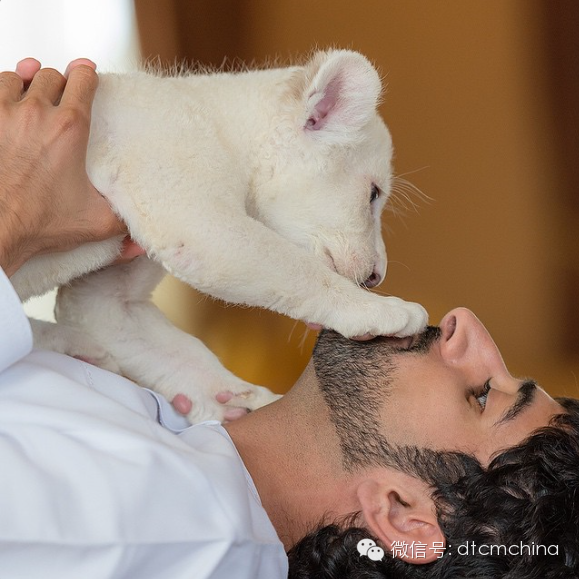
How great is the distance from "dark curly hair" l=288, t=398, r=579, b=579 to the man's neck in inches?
1.7

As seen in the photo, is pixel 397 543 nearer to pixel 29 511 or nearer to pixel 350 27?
pixel 29 511

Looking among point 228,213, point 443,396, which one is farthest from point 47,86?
point 443,396

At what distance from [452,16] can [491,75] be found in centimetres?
30

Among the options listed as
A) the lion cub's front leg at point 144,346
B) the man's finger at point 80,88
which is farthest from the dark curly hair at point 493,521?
the man's finger at point 80,88

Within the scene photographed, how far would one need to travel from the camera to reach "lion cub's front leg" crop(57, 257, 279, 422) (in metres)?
1.86

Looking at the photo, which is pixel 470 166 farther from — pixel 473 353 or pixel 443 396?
pixel 443 396

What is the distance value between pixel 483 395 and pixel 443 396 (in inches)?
4.2

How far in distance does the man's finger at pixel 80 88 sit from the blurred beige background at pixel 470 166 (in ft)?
5.93

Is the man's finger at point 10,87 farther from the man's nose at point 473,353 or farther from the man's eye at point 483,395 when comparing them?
the man's eye at point 483,395

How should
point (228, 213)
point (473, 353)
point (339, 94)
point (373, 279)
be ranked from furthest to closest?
point (373, 279)
point (339, 94)
point (473, 353)
point (228, 213)

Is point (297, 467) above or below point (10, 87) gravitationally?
below

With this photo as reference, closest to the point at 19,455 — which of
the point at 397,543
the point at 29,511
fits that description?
the point at 29,511

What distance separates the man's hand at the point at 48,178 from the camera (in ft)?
4.68

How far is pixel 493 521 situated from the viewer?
54.1 inches
